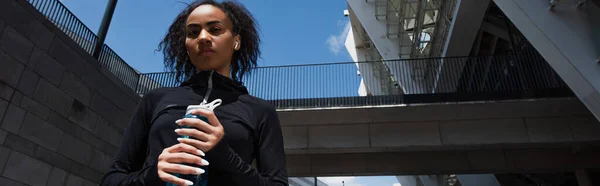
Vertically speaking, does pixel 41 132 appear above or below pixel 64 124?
below

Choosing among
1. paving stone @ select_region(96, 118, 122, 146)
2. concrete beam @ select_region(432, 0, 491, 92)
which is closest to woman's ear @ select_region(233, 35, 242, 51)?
paving stone @ select_region(96, 118, 122, 146)

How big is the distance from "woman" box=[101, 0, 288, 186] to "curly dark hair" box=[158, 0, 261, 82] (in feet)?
0.25

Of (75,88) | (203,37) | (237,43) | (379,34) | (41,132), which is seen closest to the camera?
(203,37)

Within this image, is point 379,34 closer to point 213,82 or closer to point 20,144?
point 20,144

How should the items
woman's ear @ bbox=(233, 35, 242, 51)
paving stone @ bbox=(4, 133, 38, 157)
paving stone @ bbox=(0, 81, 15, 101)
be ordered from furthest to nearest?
paving stone @ bbox=(4, 133, 38, 157) → paving stone @ bbox=(0, 81, 15, 101) → woman's ear @ bbox=(233, 35, 242, 51)

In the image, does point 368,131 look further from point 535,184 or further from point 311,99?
point 535,184

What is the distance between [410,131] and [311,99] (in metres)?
3.95

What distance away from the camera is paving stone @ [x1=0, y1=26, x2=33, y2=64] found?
8.24 metres

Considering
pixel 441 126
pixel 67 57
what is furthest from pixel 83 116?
pixel 441 126

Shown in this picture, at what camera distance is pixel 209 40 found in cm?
188

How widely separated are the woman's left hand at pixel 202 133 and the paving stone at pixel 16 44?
9.11 m

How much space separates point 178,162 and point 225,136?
212 mm

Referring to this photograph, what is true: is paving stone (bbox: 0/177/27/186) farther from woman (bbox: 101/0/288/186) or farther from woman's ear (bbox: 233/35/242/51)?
woman's ear (bbox: 233/35/242/51)

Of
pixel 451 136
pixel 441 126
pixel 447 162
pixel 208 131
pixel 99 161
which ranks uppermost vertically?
pixel 441 126
